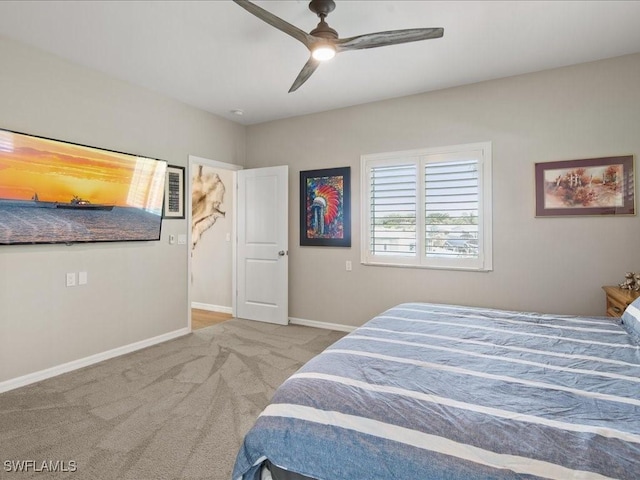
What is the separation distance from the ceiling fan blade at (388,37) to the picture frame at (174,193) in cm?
271

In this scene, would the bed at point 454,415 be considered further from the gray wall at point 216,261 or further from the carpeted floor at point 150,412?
the gray wall at point 216,261

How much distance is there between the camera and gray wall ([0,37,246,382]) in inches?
118

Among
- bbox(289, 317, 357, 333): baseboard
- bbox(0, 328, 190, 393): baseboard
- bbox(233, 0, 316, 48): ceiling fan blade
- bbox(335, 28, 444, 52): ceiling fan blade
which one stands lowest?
bbox(0, 328, 190, 393): baseboard

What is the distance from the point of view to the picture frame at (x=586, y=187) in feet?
10.7

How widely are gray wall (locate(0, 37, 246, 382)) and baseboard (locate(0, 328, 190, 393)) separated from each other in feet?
0.16

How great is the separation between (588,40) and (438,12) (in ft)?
4.63

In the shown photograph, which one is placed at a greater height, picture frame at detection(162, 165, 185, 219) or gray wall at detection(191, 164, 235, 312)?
picture frame at detection(162, 165, 185, 219)

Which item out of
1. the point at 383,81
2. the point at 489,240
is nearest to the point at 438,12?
the point at 383,81

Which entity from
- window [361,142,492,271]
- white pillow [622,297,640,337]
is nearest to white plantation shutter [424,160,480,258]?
window [361,142,492,271]

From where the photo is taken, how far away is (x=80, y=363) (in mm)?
3422

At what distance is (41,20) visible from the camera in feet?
8.88

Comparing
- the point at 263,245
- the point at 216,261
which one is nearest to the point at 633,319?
the point at 263,245

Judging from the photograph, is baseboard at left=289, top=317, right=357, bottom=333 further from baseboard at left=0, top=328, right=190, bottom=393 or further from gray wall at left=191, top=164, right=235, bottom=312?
baseboard at left=0, top=328, right=190, bottom=393

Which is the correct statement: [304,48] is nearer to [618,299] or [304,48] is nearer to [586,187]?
[586,187]
